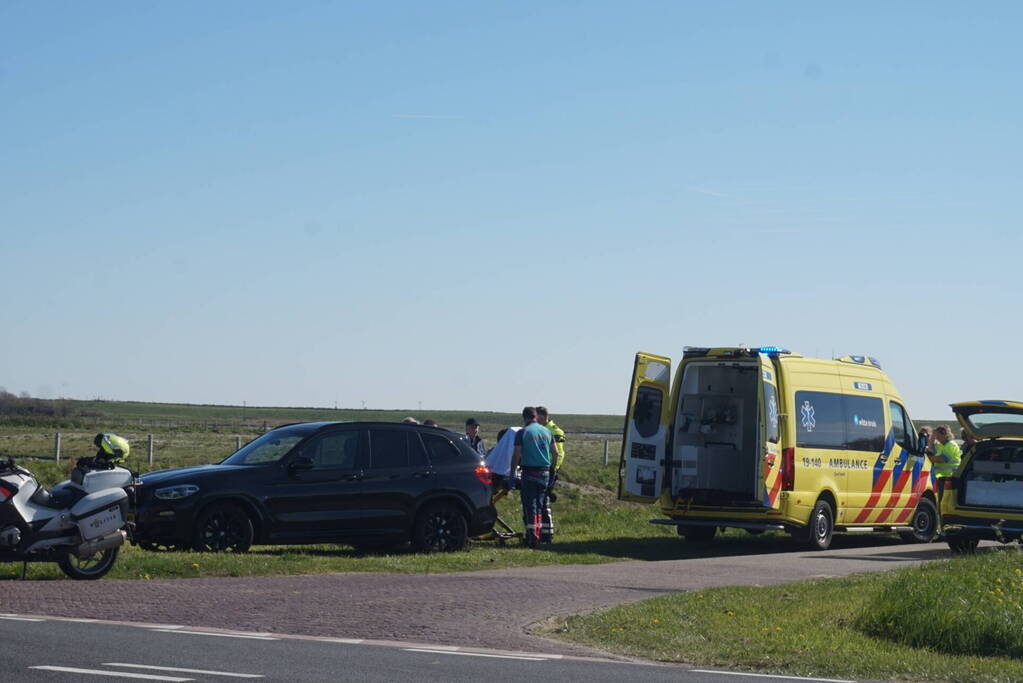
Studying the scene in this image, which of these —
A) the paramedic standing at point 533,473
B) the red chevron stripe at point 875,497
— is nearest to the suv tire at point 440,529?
the paramedic standing at point 533,473

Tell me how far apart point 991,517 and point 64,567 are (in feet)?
37.0

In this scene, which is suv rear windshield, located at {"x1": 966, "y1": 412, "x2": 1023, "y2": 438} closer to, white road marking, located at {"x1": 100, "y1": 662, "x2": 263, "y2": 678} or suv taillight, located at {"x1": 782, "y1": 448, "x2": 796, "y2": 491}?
suv taillight, located at {"x1": 782, "y1": 448, "x2": 796, "y2": 491}

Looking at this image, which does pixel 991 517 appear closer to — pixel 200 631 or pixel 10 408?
pixel 200 631

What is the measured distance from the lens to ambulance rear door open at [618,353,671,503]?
2056 centimetres

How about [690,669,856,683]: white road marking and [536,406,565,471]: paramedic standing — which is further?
[536,406,565,471]: paramedic standing

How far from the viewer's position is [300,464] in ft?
56.6

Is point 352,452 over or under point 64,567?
over

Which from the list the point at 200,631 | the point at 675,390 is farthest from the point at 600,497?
the point at 200,631

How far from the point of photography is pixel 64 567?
14344 millimetres

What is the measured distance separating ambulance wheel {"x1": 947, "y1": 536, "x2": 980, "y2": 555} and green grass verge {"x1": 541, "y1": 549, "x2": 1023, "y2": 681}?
17.9ft

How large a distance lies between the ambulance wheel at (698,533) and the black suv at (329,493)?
4.61 m

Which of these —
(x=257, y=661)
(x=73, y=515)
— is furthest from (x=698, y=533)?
(x=257, y=661)

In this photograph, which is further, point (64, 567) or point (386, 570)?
point (386, 570)

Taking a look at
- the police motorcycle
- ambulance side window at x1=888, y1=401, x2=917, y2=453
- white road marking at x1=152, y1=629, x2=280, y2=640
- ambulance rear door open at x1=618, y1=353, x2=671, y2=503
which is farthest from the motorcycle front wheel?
ambulance side window at x1=888, y1=401, x2=917, y2=453
